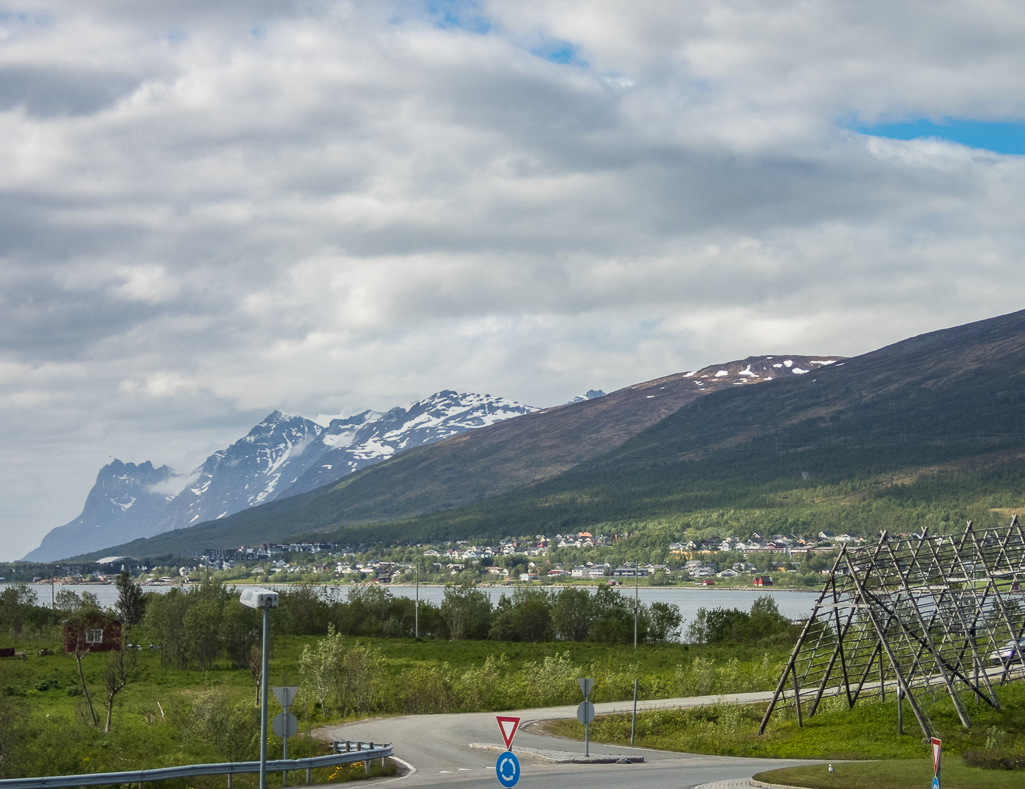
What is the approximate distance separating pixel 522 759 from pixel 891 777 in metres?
10.6

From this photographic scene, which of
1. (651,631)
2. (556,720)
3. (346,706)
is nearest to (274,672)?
(346,706)

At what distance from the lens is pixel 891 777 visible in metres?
28.5

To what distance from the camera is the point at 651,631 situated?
100750 millimetres

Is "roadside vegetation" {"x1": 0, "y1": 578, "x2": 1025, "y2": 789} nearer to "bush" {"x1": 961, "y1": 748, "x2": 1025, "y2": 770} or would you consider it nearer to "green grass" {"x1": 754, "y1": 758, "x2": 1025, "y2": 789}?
"bush" {"x1": 961, "y1": 748, "x2": 1025, "y2": 770}

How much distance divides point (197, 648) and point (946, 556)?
5353 cm

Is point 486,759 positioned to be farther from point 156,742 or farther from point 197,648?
point 197,648

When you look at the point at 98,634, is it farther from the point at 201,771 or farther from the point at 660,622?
the point at 201,771

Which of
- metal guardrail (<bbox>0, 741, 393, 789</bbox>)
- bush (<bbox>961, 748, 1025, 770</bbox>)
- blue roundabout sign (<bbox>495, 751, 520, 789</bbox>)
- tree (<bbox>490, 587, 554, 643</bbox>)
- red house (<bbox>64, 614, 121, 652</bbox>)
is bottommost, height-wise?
tree (<bbox>490, 587, 554, 643</bbox>)

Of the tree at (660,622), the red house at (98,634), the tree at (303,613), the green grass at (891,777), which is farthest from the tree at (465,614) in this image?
the green grass at (891,777)

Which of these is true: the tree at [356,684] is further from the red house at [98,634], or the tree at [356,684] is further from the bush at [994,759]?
the red house at [98,634]

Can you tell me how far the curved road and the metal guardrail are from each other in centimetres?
146

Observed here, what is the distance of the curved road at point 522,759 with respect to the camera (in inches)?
1113

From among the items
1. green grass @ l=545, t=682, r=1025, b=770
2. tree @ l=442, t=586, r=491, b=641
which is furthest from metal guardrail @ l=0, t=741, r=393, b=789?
tree @ l=442, t=586, r=491, b=641

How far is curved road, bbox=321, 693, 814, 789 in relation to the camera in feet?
92.8
